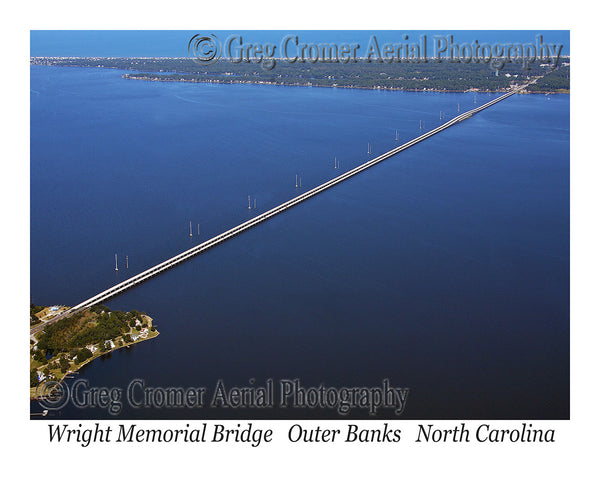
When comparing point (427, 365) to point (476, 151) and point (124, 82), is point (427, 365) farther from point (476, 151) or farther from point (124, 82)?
point (124, 82)

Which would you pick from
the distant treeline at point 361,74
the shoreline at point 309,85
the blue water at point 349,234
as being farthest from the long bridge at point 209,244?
the distant treeline at point 361,74

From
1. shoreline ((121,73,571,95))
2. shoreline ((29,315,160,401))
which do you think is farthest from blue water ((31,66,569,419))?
shoreline ((121,73,571,95))

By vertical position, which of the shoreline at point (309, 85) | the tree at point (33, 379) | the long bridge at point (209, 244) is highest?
the shoreline at point (309, 85)

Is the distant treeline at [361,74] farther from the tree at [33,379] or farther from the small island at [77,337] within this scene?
the tree at [33,379]

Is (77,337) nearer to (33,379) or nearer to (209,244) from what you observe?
(33,379)

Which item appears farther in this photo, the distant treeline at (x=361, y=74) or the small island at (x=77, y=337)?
the distant treeline at (x=361, y=74)

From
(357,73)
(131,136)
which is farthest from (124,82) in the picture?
(131,136)

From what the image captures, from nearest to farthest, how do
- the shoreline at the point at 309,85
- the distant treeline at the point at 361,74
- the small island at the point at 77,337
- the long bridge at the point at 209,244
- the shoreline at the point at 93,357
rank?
the shoreline at the point at 93,357 < the small island at the point at 77,337 < the long bridge at the point at 209,244 < the shoreline at the point at 309,85 < the distant treeline at the point at 361,74
